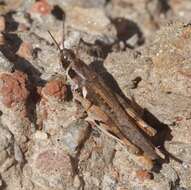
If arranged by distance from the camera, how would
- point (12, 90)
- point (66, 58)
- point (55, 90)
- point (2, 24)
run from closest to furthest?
point (12, 90) → point (55, 90) → point (66, 58) → point (2, 24)

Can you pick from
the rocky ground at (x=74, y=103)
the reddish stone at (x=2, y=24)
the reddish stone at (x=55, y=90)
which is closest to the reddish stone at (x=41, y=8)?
the rocky ground at (x=74, y=103)

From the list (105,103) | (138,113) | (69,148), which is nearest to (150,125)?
(138,113)

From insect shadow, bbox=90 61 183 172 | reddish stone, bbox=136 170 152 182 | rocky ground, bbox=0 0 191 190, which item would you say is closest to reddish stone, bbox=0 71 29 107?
rocky ground, bbox=0 0 191 190

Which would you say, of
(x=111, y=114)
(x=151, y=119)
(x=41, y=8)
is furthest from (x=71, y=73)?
(x=41, y=8)

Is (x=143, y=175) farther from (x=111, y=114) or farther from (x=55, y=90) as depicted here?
(x=55, y=90)

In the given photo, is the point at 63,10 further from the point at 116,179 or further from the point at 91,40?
the point at 116,179

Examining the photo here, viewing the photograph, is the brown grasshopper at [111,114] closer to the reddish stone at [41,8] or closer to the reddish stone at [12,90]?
the reddish stone at [12,90]
